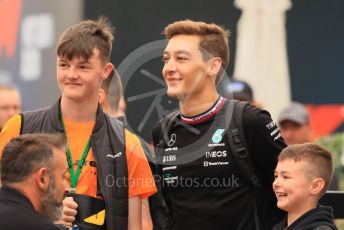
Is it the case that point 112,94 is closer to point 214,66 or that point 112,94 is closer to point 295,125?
point 214,66

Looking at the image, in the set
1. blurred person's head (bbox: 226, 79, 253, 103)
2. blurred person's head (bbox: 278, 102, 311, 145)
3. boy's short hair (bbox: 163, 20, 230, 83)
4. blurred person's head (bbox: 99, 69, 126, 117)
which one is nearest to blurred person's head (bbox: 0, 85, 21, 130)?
blurred person's head (bbox: 99, 69, 126, 117)

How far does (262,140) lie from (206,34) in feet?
3.03

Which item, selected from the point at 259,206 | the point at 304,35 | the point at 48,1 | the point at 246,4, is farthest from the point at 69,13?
the point at 259,206

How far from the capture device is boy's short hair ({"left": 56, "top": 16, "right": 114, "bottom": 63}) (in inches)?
225

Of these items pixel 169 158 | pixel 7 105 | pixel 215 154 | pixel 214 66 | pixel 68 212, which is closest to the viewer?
pixel 68 212

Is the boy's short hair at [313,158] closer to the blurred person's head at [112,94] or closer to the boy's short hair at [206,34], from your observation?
the boy's short hair at [206,34]

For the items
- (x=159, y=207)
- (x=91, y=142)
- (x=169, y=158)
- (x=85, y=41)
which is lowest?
(x=159, y=207)

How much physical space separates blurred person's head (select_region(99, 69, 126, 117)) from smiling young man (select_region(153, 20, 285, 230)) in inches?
40.1

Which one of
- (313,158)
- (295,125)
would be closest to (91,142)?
(313,158)

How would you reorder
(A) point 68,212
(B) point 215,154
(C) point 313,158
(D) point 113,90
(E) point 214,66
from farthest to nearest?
(D) point 113,90
(E) point 214,66
(B) point 215,154
(C) point 313,158
(A) point 68,212

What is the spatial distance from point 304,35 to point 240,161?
4453 millimetres

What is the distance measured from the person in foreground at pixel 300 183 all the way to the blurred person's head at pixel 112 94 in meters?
1.83

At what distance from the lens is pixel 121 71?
25.4 feet

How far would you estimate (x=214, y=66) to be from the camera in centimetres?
626
